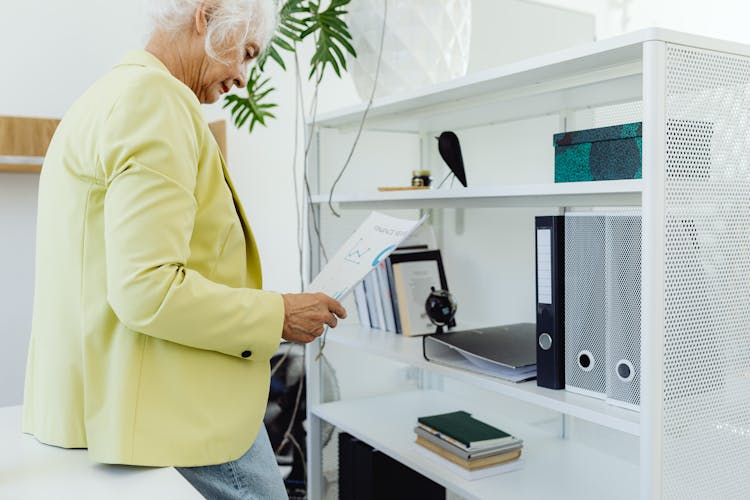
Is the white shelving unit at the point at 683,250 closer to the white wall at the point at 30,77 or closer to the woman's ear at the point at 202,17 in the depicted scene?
the woman's ear at the point at 202,17

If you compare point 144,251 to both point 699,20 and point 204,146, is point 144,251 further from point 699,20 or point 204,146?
point 699,20

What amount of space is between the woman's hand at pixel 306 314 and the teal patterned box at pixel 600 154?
1.70ft

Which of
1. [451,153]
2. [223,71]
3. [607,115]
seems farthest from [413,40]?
[223,71]

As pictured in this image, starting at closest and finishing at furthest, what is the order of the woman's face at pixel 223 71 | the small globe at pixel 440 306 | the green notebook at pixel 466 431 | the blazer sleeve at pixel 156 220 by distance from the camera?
1. the blazer sleeve at pixel 156 220
2. the woman's face at pixel 223 71
3. the green notebook at pixel 466 431
4. the small globe at pixel 440 306

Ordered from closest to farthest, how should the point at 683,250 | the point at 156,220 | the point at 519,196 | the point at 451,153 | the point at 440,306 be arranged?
the point at 156,220 < the point at 683,250 < the point at 519,196 < the point at 451,153 < the point at 440,306

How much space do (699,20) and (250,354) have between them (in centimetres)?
227

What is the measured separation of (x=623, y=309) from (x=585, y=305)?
0.31 ft

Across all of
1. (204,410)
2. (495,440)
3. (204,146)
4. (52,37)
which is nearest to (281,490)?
(204,410)

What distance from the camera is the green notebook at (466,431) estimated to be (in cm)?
162

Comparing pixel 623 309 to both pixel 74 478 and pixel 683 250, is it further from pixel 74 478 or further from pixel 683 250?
pixel 74 478

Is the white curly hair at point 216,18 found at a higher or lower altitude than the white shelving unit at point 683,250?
higher

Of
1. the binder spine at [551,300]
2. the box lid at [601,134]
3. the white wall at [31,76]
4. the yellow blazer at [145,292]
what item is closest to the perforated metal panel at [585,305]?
the binder spine at [551,300]

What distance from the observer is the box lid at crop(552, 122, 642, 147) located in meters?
1.21

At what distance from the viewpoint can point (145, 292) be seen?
3.33 ft
